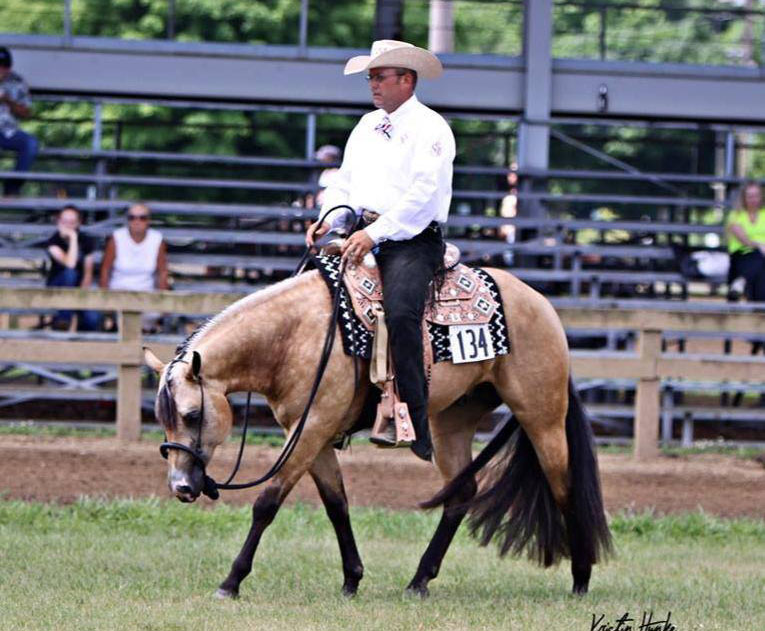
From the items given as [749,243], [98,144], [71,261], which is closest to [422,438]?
[71,261]

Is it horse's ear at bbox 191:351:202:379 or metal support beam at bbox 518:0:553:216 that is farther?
metal support beam at bbox 518:0:553:216

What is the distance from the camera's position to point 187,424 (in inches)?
259

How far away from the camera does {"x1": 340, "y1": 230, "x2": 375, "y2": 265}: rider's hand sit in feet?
22.9

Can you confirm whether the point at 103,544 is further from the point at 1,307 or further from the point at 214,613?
the point at 1,307

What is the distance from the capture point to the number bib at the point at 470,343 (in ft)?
23.9

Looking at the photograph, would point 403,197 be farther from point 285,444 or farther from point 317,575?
point 317,575

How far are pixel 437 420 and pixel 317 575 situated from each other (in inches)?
42.1

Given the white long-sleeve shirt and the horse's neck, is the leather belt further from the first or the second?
the horse's neck

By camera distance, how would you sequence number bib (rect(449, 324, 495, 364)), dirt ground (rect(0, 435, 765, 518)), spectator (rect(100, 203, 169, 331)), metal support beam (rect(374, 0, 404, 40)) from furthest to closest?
metal support beam (rect(374, 0, 404, 40)) → spectator (rect(100, 203, 169, 331)) → dirt ground (rect(0, 435, 765, 518)) → number bib (rect(449, 324, 495, 364))

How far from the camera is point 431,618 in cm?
636

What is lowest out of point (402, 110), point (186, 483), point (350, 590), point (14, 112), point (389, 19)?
point (350, 590)

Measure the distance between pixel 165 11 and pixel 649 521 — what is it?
20.7 metres

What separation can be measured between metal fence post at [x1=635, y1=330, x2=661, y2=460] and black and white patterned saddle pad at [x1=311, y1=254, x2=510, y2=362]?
462cm

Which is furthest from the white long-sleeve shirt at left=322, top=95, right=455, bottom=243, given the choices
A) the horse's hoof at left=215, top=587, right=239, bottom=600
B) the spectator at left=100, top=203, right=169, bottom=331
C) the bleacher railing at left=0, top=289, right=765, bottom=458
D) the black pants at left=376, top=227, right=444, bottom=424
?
the spectator at left=100, top=203, right=169, bottom=331
